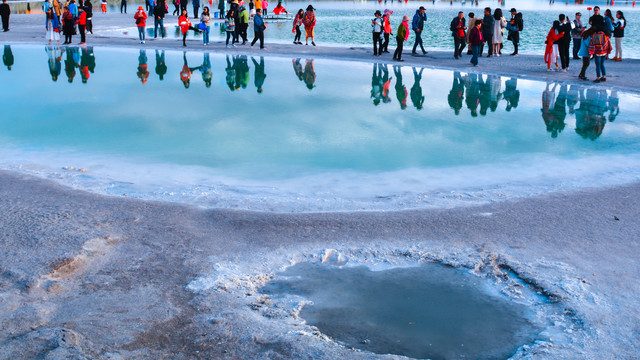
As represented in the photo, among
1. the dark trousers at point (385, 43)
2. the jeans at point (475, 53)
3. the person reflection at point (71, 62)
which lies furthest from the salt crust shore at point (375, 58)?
the person reflection at point (71, 62)

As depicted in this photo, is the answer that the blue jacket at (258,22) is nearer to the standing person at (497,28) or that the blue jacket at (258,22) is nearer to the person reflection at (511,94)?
the standing person at (497,28)

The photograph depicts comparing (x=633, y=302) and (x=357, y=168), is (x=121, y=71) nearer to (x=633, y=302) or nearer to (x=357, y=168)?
(x=357, y=168)

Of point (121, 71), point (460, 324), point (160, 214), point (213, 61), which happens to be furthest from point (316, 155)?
point (213, 61)

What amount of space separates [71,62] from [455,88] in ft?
46.0

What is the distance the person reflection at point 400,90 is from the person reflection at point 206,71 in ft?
18.6

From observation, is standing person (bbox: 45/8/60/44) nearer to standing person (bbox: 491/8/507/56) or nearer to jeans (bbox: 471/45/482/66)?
jeans (bbox: 471/45/482/66)

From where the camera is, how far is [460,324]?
5637 millimetres

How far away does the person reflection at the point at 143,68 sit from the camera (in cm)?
1962

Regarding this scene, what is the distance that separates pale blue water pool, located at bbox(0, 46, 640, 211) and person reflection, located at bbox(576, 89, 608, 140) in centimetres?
4

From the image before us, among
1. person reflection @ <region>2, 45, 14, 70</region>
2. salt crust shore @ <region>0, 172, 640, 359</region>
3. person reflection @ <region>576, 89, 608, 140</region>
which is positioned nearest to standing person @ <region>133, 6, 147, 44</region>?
person reflection @ <region>2, 45, 14, 70</region>

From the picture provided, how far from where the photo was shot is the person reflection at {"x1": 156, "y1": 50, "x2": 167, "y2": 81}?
20.6 metres

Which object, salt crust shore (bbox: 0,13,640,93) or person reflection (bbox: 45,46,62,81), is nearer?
salt crust shore (bbox: 0,13,640,93)

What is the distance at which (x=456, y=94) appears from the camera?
17.8 m

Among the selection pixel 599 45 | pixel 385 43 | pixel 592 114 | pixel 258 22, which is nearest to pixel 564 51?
pixel 599 45
